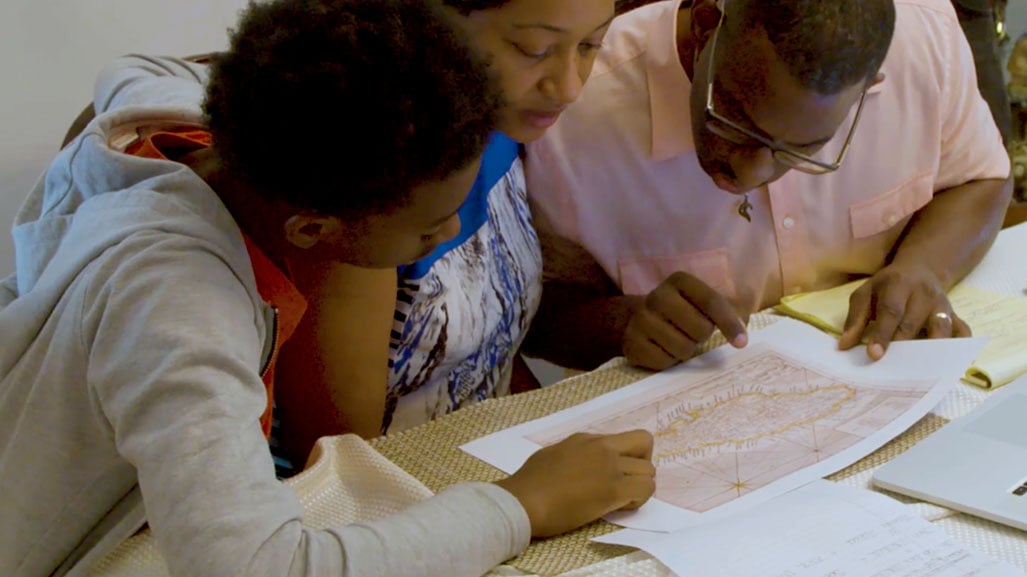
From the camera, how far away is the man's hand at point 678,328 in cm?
101

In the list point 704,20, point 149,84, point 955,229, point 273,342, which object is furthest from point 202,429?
point 955,229

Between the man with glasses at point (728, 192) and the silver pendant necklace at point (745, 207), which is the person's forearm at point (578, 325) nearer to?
the man with glasses at point (728, 192)

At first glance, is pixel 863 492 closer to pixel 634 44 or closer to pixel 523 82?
pixel 523 82

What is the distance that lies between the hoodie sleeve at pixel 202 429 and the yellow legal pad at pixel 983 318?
552mm

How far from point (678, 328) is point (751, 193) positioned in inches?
11.5

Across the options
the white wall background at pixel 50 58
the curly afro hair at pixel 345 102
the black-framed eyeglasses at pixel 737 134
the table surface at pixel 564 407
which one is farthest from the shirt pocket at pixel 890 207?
the white wall background at pixel 50 58

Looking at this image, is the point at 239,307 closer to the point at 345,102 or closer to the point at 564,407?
the point at 345,102

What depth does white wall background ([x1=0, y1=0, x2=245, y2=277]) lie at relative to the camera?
1359 mm

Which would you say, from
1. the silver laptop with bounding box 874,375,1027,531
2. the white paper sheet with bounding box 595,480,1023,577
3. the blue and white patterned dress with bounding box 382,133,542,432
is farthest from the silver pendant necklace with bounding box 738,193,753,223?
the white paper sheet with bounding box 595,480,1023,577

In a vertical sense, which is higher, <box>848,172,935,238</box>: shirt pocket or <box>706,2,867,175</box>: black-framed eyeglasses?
<box>706,2,867,175</box>: black-framed eyeglasses

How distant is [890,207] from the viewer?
1260 millimetres

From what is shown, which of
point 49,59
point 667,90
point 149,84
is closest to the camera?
point 149,84

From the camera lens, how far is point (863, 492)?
2.50 feet

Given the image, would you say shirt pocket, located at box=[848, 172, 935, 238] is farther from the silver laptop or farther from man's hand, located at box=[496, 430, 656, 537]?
man's hand, located at box=[496, 430, 656, 537]
